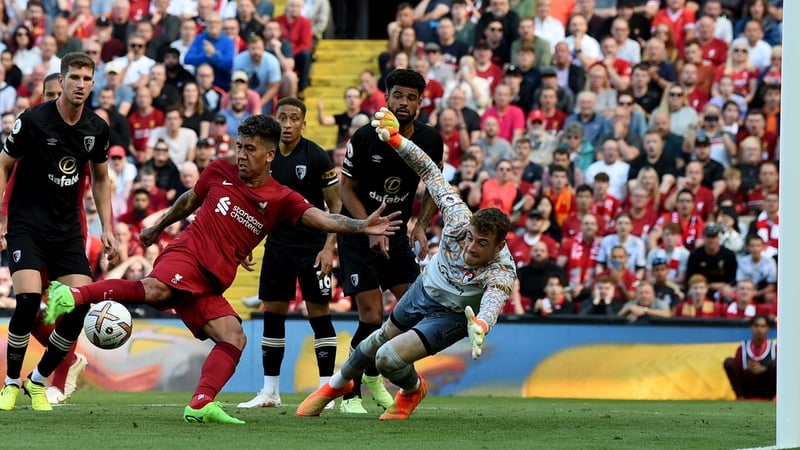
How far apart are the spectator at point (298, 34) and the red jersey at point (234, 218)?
1194 cm

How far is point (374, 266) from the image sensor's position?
41.0 ft

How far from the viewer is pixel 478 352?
369 inches

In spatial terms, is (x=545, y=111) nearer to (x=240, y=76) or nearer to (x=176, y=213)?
(x=240, y=76)

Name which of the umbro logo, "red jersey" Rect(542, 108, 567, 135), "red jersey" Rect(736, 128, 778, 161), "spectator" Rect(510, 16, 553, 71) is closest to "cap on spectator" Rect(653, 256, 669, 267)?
"red jersey" Rect(736, 128, 778, 161)

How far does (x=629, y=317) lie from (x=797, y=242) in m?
8.22

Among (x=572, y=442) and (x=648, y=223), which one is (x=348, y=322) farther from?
(x=572, y=442)

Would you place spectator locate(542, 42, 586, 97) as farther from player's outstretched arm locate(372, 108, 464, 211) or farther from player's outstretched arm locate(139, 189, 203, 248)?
player's outstretched arm locate(139, 189, 203, 248)

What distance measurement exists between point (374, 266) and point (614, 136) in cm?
797

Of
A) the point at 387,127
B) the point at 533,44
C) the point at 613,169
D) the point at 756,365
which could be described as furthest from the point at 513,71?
the point at 387,127

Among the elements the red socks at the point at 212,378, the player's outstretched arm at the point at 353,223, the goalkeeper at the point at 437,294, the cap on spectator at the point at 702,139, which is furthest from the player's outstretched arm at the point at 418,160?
the cap on spectator at the point at 702,139

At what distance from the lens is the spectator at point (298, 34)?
73.6 feet

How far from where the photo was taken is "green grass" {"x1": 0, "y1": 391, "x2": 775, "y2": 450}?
29.2 ft

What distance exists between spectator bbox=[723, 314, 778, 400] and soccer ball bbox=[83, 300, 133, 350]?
28.7 ft

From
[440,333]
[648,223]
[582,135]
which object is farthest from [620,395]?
[440,333]
